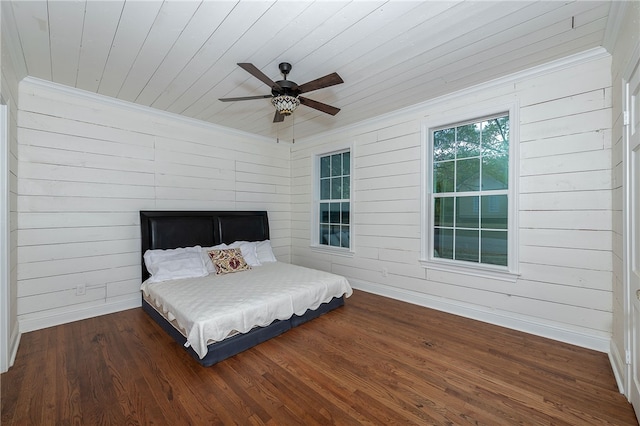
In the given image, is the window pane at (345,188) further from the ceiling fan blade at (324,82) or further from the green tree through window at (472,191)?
the ceiling fan blade at (324,82)

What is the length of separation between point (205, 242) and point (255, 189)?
4.32ft

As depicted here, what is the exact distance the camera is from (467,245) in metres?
3.19

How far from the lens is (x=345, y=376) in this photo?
79.0 inches

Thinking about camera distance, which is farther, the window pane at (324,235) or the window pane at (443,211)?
the window pane at (324,235)

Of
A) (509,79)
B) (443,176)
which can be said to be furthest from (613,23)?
(443,176)

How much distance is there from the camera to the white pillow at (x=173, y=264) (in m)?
3.20

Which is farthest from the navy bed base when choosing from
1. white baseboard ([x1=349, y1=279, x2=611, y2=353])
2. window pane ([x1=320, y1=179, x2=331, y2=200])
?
window pane ([x1=320, y1=179, x2=331, y2=200])

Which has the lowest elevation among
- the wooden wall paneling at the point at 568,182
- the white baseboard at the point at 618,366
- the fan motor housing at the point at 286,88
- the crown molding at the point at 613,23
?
the white baseboard at the point at 618,366

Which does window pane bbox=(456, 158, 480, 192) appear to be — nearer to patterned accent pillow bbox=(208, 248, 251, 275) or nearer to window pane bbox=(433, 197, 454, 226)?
window pane bbox=(433, 197, 454, 226)

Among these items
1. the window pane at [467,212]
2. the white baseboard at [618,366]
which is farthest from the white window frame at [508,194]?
the white baseboard at [618,366]

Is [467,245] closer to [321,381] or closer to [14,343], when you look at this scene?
[321,381]

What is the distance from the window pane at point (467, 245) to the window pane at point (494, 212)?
0.57 feet

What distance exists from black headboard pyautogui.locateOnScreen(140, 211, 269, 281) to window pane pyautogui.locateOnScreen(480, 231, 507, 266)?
3279 mm

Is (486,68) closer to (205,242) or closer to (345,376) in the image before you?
(345,376)
